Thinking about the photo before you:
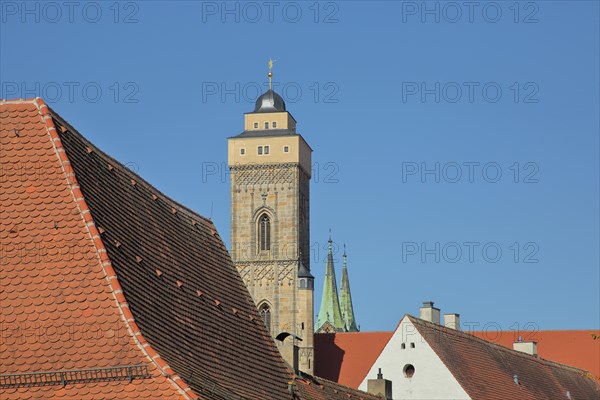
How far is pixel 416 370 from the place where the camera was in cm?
4638

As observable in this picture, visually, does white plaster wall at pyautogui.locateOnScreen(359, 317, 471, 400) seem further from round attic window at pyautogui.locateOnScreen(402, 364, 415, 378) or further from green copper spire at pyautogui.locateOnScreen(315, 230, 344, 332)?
green copper spire at pyautogui.locateOnScreen(315, 230, 344, 332)

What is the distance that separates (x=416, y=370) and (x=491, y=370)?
12.6 ft

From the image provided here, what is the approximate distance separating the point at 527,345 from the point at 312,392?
4469 cm

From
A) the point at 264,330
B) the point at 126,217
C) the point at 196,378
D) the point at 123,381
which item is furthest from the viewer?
the point at 264,330

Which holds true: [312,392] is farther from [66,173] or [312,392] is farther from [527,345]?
[527,345]

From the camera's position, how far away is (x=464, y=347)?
49188 millimetres

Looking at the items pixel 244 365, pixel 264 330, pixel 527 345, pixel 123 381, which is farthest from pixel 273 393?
pixel 527 345

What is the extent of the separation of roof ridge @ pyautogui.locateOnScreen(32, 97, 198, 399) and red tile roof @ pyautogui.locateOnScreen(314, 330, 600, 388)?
179 ft

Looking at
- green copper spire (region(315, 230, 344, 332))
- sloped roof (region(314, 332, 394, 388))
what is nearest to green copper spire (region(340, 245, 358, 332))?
green copper spire (region(315, 230, 344, 332))

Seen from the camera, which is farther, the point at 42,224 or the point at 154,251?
the point at 154,251

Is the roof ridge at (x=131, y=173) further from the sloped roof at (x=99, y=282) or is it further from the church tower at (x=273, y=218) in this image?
the church tower at (x=273, y=218)

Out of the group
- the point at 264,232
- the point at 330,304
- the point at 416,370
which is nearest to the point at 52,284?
the point at 416,370

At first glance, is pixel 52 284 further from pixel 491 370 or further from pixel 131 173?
pixel 491 370

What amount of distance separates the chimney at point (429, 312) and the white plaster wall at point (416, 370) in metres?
11.8
